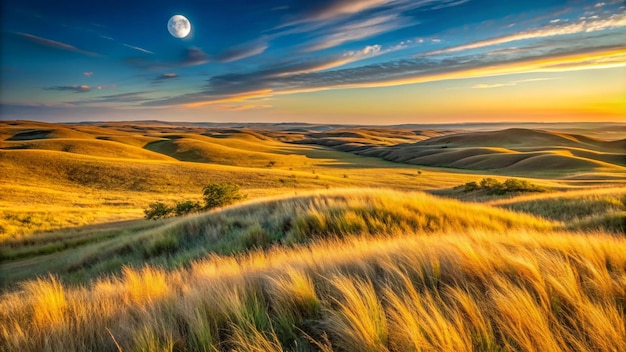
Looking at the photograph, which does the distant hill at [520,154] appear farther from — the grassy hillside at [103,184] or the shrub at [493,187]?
the shrub at [493,187]

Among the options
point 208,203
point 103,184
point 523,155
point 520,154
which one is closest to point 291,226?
point 208,203

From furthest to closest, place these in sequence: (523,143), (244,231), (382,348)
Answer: (523,143), (244,231), (382,348)

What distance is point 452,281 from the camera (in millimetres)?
3402

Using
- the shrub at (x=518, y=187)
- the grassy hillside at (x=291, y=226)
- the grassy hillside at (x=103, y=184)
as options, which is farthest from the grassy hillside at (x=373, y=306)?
the grassy hillside at (x=103, y=184)

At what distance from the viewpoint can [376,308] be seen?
260cm

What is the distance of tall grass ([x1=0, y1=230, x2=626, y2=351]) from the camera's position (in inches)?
94.1

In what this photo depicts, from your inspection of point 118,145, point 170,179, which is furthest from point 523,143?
point 118,145

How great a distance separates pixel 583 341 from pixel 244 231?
7653mm

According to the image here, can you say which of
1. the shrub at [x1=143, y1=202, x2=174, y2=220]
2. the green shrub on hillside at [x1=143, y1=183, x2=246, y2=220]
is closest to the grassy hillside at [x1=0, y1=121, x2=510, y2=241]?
the shrub at [x1=143, y1=202, x2=174, y2=220]

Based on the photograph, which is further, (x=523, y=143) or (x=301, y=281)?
Result: (x=523, y=143)

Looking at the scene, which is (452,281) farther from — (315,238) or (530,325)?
(315,238)

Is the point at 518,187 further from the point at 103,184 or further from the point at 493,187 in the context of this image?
the point at 103,184

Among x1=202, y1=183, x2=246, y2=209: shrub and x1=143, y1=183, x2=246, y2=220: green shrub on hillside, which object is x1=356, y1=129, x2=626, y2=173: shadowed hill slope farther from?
x1=143, y1=183, x2=246, y2=220: green shrub on hillside

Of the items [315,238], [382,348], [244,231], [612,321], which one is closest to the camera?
[382,348]
